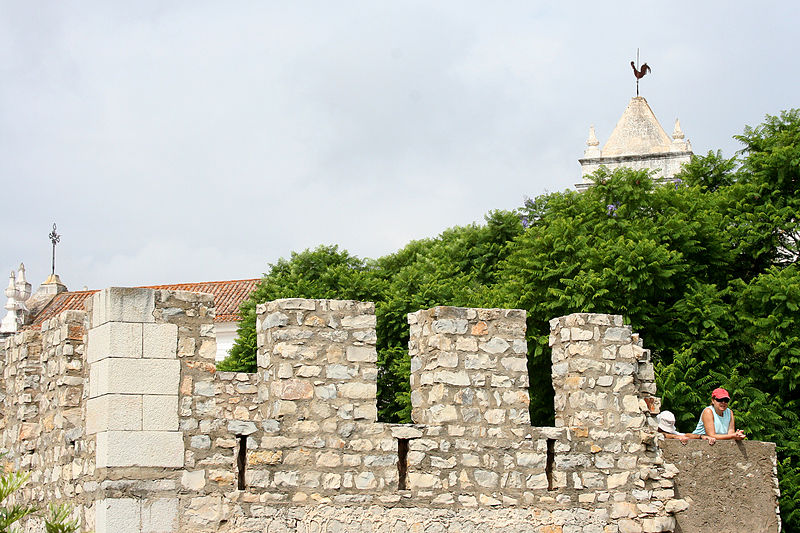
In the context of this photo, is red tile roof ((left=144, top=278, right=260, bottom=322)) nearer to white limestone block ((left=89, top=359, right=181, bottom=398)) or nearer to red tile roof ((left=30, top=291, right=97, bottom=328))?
red tile roof ((left=30, top=291, right=97, bottom=328))

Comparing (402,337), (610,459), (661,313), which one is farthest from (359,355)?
(402,337)

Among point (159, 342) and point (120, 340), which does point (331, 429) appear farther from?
point (120, 340)

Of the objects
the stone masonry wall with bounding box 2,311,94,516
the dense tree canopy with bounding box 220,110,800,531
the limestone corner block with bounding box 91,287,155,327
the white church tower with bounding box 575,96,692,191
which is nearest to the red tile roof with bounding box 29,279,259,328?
the white church tower with bounding box 575,96,692,191

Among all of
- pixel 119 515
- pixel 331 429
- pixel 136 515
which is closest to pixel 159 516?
pixel 136 515

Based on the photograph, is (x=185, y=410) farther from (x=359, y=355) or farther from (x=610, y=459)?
(x=610, y=459)

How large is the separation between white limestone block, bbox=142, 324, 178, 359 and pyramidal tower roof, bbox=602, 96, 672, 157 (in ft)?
126

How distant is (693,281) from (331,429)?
10.0 meters

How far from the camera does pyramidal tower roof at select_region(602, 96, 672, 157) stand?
4719cm

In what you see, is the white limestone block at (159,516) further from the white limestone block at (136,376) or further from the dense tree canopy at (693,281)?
the dense tree canopy at (693,281)

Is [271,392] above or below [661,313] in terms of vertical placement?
below

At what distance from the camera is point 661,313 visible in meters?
18.8

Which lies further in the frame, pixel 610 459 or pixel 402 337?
pixel 402 337

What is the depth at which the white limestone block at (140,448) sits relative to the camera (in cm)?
1002

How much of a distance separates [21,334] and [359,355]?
11.9 feet
